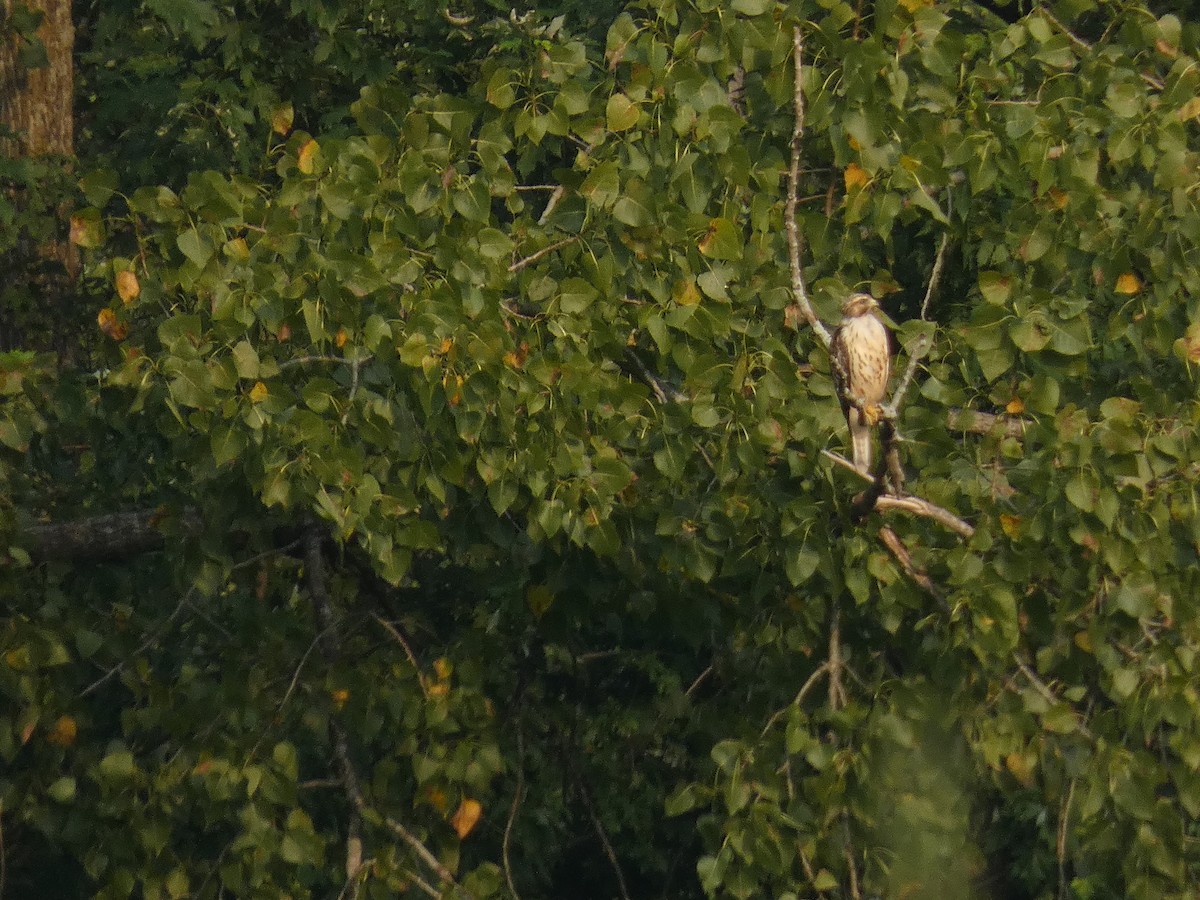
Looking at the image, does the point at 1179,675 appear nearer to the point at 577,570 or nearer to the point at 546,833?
the point at 577,570

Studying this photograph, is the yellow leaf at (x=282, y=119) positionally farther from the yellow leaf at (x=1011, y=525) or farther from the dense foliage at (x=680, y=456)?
the yellow leaf at (x=1011, y=525)

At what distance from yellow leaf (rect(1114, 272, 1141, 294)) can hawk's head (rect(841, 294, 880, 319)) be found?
584 millimetres

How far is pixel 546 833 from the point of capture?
5.23m

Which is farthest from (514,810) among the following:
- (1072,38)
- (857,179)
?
(1072,38)

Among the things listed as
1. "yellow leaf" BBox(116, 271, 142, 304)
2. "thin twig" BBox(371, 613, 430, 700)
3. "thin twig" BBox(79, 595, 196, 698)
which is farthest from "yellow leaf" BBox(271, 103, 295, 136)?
"thin twig" BBox(371, 613, 430, 700)

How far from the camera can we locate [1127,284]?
4.41m

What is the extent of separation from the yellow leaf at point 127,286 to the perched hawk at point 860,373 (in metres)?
1.57

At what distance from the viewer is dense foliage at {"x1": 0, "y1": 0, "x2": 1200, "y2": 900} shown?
3994mm

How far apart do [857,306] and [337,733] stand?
1.69 m

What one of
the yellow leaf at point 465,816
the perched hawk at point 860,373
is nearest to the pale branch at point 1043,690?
the perched hawk at point 860,373

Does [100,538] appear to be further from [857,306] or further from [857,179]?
[857,179]

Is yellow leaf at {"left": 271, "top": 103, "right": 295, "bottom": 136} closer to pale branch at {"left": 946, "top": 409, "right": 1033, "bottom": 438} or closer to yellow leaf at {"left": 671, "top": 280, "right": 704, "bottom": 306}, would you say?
yellow leaf at {"left": 671, "top": 280, "right": 704, "bottom": 306}

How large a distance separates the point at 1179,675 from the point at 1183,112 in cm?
137

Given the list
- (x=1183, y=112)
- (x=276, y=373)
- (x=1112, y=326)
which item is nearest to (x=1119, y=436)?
(x=1112, y=326)
